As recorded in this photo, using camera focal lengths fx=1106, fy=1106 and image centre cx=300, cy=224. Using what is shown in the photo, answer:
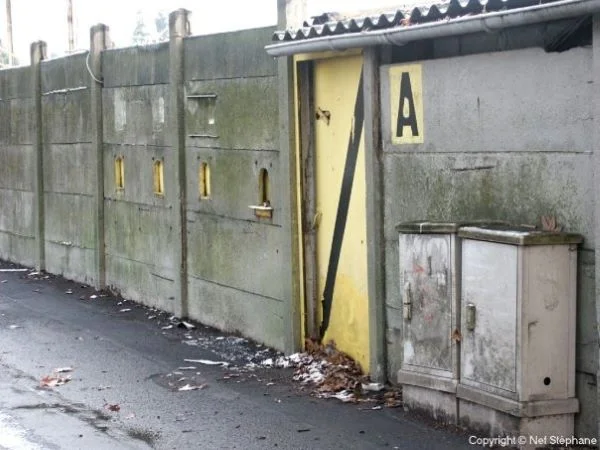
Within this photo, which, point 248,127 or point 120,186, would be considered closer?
point 248,127

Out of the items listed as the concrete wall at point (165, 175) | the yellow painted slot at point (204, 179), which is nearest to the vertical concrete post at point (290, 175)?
the concrete wall at point (165, 175)

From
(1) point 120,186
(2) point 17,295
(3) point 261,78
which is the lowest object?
(2) point 17,295

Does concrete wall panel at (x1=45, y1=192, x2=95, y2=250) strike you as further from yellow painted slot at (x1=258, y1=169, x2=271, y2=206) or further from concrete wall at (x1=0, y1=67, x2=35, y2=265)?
yellow painted slot at (x1=258, y1=169, x2=271, y2=206)

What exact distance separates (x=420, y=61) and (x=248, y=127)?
10.2ft

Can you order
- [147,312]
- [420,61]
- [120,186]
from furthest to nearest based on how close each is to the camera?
[120,186] < [147,312] < [420,61]

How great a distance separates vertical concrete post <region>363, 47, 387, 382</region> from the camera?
31.0 ft

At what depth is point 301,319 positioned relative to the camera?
1084cm

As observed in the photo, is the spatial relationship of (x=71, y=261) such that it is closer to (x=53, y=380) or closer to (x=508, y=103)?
(x=53, y=380)

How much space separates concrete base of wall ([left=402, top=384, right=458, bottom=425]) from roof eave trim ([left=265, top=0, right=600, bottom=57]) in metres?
2.66

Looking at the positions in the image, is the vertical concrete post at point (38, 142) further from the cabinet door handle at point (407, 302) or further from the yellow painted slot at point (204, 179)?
the cabinet door handle at point (407, 302)

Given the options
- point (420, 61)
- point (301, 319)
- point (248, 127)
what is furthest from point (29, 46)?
point (420, 61)

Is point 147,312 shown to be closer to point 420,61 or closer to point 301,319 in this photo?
point 301,319

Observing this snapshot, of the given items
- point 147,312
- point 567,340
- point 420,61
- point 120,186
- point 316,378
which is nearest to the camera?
point 567,340

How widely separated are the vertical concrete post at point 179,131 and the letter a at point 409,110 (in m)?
4.40
